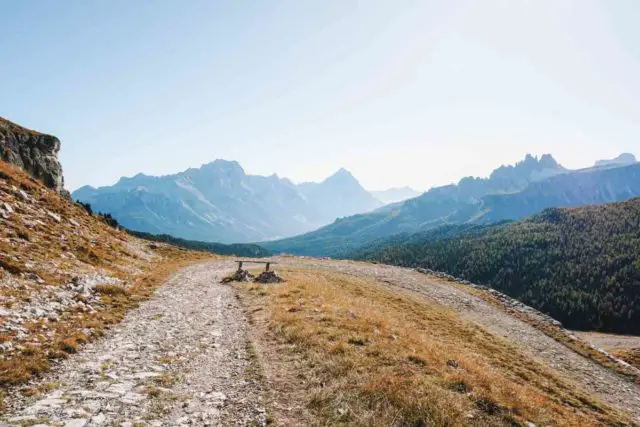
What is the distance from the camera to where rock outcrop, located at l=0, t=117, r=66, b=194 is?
2169 inches

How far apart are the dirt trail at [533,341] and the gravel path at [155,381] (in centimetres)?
2533

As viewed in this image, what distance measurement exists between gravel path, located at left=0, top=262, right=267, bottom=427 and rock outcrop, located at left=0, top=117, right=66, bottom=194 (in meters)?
53.0

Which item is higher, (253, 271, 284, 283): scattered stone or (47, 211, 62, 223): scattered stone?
(47, 211, 62, 223): scattered stone

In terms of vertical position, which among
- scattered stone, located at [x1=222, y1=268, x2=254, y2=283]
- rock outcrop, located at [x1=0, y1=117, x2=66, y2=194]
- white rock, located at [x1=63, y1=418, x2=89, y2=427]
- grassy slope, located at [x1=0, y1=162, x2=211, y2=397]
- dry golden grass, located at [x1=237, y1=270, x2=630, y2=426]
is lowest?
dry golden grass, located at [x1=237, y1=270, x2=630, y2=426]

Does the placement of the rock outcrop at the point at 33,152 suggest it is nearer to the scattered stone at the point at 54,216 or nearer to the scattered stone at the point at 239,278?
the scattered stone at the point at 54,216

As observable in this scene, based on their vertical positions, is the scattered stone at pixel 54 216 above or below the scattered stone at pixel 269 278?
above

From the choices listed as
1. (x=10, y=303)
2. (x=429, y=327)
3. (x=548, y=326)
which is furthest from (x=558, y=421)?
(x=548, y=326)

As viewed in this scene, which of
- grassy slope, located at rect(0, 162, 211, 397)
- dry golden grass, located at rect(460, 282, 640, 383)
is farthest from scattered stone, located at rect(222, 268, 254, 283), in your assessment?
dry golden grass, located at rect(460, 282, 640, 383)

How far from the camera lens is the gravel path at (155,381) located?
8922 mm

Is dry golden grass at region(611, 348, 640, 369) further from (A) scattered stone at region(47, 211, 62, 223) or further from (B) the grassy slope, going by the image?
(A) scattered stone at region(47, 211, 62, 223)

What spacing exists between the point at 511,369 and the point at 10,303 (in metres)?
27.5

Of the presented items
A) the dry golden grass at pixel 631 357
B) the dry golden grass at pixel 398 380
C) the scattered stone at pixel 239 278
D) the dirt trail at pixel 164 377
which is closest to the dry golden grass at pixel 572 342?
the dirt trail at pixel 164 377

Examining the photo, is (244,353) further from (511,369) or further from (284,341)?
(511,369)

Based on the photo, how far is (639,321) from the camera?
174 m
